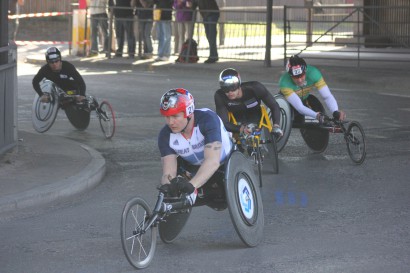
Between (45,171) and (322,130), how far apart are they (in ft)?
12.6

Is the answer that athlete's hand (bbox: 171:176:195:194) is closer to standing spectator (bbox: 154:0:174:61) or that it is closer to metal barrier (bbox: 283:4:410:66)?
metal barrier (bbox: 283:4:410:66)

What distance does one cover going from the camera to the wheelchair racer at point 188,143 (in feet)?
26.2

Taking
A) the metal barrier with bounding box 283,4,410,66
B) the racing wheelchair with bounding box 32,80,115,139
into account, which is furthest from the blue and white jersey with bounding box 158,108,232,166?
the metal barrier with bounding box 283,4,410,66

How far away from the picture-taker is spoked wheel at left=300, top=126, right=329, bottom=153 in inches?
535

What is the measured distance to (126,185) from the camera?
1156 centimetres

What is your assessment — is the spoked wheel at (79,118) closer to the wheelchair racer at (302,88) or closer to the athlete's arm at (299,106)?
the wheelchair racer at (302,88)

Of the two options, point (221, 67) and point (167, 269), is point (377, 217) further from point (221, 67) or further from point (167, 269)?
point (221, 67)

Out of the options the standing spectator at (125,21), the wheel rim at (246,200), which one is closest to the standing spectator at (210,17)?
the standing spectator at (125,21)

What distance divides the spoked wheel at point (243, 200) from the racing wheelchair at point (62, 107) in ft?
21.8

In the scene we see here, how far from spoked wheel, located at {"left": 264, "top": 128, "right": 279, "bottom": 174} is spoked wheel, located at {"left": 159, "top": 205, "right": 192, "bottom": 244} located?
364 cm

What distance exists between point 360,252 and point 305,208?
6.50 feet

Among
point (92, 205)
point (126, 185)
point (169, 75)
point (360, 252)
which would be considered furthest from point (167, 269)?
point (169, 75)

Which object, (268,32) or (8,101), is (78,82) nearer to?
(8,101)

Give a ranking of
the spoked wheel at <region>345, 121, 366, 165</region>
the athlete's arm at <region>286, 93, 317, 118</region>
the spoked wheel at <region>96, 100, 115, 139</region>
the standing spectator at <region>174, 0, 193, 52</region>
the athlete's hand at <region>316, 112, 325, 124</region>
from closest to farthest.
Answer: the spoked wheel at <region>345, 121, 366, 165</region> → the athlete's hand at <region>316, 112, 325, 124</region> → the athlete's arm at <region>286, 93, 317, 118</region> → the spoked wheel at <region>96, 100, 115, 139</region> → the standing spectator at <region>174, 0, 193, 52</region>
